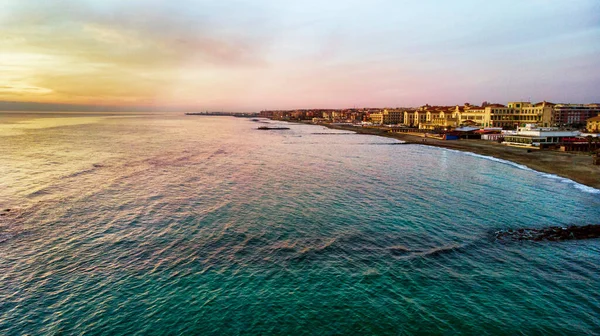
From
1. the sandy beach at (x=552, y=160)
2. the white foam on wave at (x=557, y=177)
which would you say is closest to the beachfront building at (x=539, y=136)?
the sandy beach at (x=552, y=160)

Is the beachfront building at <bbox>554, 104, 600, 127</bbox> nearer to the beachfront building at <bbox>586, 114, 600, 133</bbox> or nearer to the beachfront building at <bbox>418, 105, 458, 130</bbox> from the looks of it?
the beachfront building at <bbox>418, 105, 458, 130</bbox>

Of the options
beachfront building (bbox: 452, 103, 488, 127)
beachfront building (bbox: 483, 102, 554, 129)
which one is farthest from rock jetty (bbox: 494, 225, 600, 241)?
beachfront building (bbox: 452, 103, 488, 127)

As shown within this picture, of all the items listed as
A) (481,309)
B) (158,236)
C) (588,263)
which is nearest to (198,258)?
(158,236)

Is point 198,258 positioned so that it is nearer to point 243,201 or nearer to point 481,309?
point 243,201

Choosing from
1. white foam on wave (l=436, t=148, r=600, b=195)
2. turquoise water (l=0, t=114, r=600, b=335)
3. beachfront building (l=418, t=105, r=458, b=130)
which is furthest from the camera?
beachfront building (l=418, t=105, r=458, b=130)

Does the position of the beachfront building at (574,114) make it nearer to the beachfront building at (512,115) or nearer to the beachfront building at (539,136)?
the beachfront building at (512,115)

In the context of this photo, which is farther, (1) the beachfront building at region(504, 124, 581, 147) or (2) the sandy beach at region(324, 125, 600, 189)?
(1) the beachfront building at region(504, 124, 581, 147)
